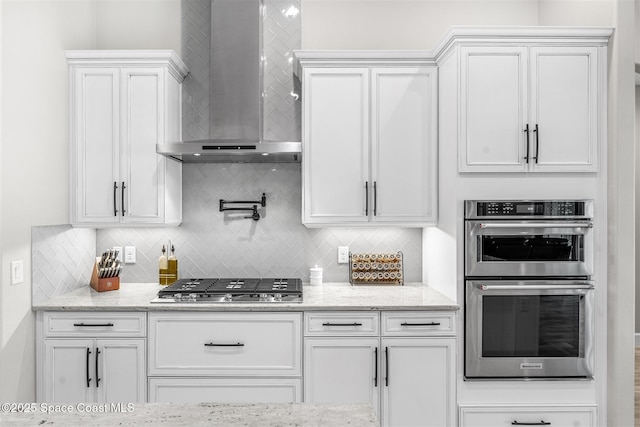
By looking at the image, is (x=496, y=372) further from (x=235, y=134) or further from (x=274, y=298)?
(x=235, y=134)

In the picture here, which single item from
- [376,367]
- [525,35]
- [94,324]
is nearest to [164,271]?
[94,324]

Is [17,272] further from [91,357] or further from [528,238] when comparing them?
[528,238]

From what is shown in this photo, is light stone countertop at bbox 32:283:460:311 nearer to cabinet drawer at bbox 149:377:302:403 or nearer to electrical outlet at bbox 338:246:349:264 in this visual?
electrical outlet at bbox 338:246:349:264

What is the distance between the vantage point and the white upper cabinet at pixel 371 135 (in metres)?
3.10

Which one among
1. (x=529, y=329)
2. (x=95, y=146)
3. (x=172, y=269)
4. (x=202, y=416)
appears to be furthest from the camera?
(x=172, y=269)

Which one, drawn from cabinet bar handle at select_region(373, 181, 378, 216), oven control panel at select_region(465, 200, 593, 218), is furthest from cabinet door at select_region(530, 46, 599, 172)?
cabinet bar handle at select_region(373, 181, 378, 216)

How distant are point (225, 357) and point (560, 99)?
231cm

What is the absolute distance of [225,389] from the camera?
2775 mm

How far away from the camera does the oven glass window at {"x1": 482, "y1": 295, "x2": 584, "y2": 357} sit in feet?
8.95

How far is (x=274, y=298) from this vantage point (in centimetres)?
291

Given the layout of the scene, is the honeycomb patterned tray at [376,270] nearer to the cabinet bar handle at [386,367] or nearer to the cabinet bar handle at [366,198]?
the cabinet bar handle at [366,198]

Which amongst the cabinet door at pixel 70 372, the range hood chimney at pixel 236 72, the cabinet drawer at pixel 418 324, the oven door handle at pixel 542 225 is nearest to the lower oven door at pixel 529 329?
the cabinet drawer at pixel 418 324

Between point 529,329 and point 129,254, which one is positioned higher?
point 129,254

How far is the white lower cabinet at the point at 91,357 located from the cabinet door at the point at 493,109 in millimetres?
2052
